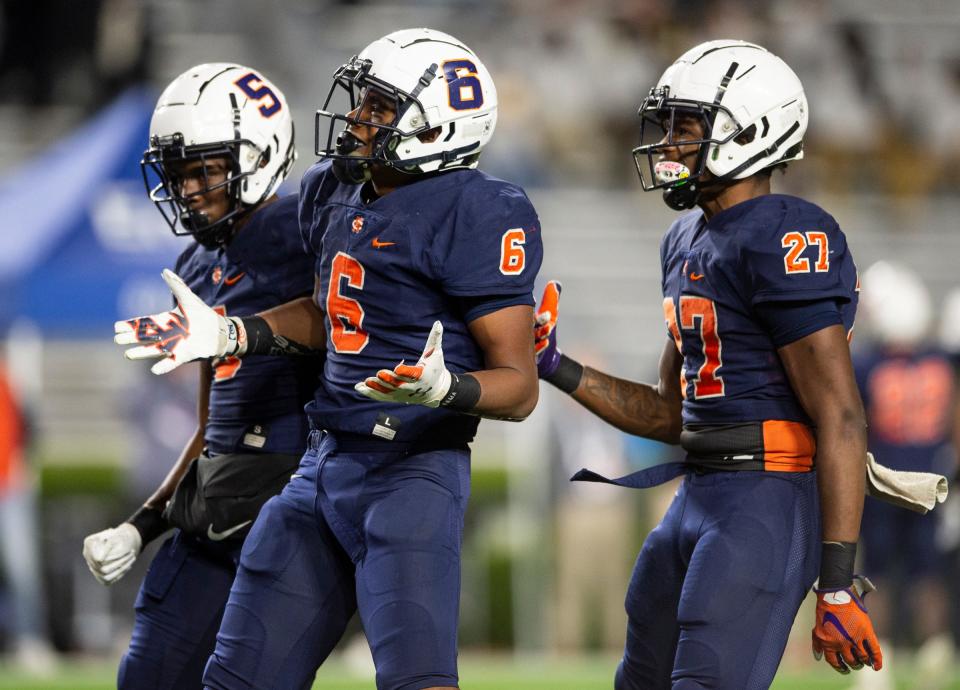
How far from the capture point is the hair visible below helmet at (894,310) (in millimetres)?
A: 7344

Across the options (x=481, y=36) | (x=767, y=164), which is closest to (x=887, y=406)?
(x=767, y=164)

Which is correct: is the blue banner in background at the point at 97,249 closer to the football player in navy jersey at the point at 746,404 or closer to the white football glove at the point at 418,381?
the football player in navy jersey at the point at 746,404

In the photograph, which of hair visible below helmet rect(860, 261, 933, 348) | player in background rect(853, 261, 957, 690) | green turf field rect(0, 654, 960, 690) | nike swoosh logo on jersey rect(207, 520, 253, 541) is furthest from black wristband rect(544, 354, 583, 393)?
hair visible below helmet rect(860, 261, 933, 348)

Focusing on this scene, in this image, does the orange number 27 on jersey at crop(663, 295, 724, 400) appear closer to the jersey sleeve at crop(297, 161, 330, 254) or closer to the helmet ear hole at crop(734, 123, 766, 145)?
the helmet ear hole at crop(734, 123, 766, 145)

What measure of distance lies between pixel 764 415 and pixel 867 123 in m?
9.11

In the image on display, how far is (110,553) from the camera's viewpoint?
4062 millimetres

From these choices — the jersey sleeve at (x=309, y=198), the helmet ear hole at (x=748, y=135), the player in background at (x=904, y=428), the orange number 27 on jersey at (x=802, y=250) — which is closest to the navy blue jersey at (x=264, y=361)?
the jersey sleeve at (x=309, y=198)

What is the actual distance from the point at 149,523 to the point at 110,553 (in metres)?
0.17

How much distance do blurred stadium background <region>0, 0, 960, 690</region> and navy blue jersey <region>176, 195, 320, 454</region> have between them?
10.7 ft

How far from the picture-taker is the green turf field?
6801mm

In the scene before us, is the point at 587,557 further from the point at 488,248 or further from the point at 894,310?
the point at 488,248

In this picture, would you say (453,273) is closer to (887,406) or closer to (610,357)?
(887,406)

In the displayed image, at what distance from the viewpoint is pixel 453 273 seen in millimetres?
3252

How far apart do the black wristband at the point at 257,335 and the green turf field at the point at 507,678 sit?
350cm
